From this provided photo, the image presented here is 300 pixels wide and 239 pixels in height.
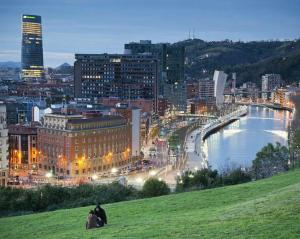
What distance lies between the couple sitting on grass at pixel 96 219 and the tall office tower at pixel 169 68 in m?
27.2

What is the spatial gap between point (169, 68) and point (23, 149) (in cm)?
2315

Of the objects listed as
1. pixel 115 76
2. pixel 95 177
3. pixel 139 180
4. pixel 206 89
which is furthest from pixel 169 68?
pixel 139 180

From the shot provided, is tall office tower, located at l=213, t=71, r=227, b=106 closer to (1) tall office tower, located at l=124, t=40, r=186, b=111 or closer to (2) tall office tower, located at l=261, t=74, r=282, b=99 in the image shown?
(1) tall office tower, located at l=124, t=40, r=186, b=111

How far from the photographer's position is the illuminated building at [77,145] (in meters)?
13.9

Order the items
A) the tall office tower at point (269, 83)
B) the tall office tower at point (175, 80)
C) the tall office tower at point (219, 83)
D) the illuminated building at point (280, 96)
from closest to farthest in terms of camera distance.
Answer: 1. the tall office tower at point (175, 80)
2. the tall office tower at point (219, 83)
3. the illuminated building at point (280, 96)
4. the tall office tower at point (269, 83)

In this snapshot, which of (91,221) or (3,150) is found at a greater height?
(91,221)

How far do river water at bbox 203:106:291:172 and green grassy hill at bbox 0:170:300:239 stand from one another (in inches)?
362

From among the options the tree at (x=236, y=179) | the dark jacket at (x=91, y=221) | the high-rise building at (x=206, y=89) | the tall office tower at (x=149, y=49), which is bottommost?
the tree at (x=236, y=179)

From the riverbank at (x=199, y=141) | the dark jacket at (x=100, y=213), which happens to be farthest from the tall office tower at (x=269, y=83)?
the dark jacket at (x=100, y=213)

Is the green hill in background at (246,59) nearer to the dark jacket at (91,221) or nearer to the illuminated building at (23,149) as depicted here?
the illuminated building at (23,149)

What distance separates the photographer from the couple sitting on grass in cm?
368

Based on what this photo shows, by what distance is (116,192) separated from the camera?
7.11 meters

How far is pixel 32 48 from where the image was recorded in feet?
180

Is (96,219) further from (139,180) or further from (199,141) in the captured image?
(199,141)
